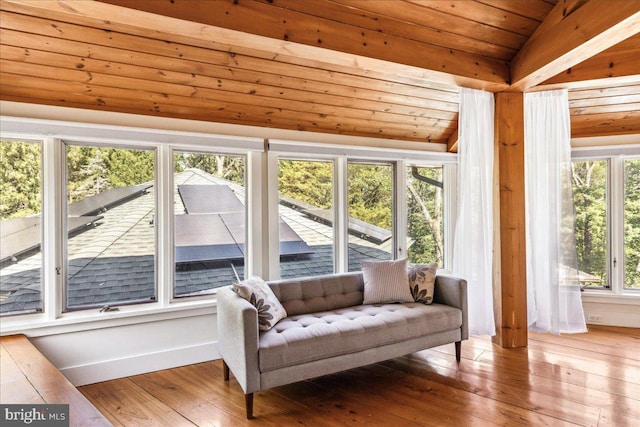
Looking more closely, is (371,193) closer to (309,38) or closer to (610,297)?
(309,38)

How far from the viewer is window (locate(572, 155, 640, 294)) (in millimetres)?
4398

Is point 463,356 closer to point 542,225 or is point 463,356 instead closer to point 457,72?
point 542,225

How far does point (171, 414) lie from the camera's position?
2.55 metres

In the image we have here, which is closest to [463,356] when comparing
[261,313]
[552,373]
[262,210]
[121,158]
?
[552,373]

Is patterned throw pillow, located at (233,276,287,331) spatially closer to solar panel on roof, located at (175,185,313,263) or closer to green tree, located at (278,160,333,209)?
solar panel on roof, located at (175,185,313,263)

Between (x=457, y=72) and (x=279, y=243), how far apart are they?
2.19 meters

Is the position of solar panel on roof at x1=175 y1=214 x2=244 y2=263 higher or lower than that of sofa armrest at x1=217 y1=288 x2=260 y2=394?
higher

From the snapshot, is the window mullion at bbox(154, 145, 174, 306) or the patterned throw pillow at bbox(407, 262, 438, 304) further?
the patterned throw pillow at bbox(407, 262, 438, 304)

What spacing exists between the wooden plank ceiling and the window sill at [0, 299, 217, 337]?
1590mm

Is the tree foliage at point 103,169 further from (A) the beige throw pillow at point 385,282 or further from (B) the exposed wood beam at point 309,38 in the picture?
(A) the beige throw pillow at point 385,282

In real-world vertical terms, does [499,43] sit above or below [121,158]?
above

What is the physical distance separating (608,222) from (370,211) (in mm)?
2680

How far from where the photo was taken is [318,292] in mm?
3400

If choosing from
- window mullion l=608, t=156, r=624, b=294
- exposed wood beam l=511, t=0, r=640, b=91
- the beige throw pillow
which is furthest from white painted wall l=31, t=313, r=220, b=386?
window mullion l=608, t=156, r=624, b=294
